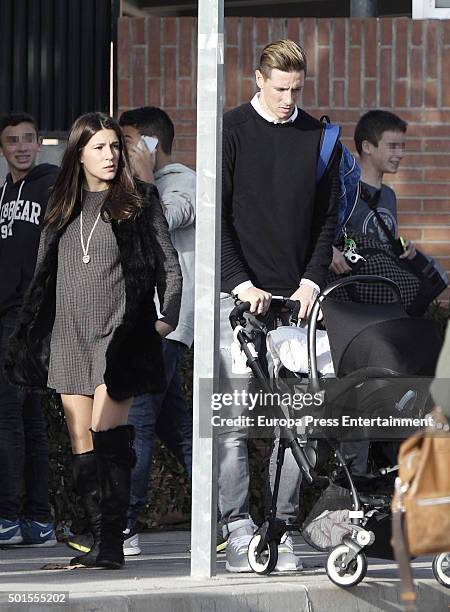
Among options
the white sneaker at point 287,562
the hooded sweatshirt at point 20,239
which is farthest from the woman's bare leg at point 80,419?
the hooded sweatshirt at point 20,239

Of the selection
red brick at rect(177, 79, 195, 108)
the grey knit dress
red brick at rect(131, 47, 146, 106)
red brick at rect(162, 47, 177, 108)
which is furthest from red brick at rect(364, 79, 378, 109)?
the grey knit dress

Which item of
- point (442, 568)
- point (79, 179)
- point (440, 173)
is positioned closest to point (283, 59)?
point (79, 179)

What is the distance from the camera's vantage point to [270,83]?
23.6ft

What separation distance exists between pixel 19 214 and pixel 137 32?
2.21 meters

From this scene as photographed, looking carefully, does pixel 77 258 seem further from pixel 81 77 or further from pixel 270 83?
pixel 81 77

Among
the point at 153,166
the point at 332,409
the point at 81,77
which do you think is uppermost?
the point at 81,77

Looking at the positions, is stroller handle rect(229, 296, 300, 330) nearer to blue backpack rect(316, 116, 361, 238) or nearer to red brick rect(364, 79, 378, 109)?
blue backpack rect(316, 116, 361, 238)

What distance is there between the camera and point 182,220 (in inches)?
315

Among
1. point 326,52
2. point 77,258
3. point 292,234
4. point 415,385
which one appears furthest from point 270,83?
point 326,52

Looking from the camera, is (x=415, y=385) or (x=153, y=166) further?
(x=153, y=166)

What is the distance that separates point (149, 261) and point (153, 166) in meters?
1.25

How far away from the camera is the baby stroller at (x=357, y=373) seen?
6445 mm

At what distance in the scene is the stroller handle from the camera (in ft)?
22.7

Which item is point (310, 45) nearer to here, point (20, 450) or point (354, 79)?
point (354, 79)
